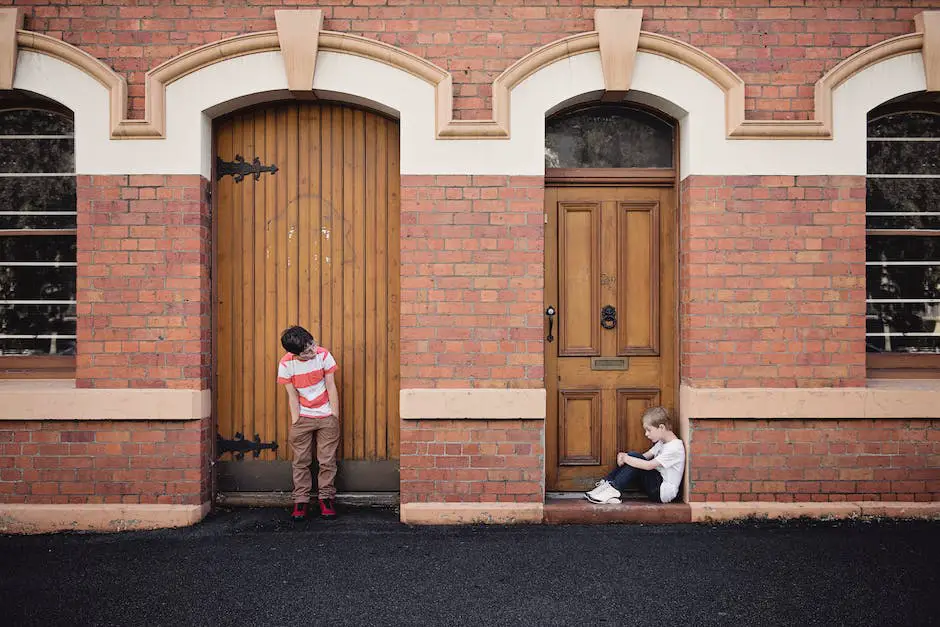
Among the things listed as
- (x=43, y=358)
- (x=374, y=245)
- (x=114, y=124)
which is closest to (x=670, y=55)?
(x=374, y=245)

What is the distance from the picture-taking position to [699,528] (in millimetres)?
4867

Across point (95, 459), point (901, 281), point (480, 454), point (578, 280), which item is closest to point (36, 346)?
point (95, 459)

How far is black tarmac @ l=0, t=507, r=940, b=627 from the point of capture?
11.8 ft

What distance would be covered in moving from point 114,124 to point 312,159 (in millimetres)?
1460

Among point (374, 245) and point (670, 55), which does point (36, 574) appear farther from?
point (670, 55)

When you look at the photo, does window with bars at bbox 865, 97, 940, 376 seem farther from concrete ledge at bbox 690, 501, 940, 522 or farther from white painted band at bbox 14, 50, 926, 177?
concrete ledge at bbox 690, 501, 940, 522

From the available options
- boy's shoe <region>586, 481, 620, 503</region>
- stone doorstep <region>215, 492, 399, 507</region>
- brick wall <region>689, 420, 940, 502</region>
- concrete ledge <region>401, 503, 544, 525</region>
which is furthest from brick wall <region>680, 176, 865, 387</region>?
stone doorstep <region>215, 492, 399, 507</region>

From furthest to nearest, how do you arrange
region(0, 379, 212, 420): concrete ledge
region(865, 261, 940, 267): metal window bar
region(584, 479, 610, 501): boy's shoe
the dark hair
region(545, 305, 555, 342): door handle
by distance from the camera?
region(865, 261, 940, 267): metal window bar → region(545, 305, 555, 342): door handle → region(584, 479, 610, 501): boy's shoe → region(0, 379, 212, 420): concrete ledge → the dark hair

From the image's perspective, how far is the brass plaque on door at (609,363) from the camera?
5.32 meters

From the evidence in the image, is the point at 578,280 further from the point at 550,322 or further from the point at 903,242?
the point at 903,242

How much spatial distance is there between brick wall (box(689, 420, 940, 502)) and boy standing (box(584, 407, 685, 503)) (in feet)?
0.51

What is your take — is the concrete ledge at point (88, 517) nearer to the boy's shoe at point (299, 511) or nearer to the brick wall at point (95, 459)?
the brick wall at point (95, 459)

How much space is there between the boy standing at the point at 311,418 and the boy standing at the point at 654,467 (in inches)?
81.7

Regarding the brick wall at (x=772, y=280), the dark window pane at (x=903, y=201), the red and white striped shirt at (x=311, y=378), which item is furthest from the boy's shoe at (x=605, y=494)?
the dark window pane at (x=903, y=201)
